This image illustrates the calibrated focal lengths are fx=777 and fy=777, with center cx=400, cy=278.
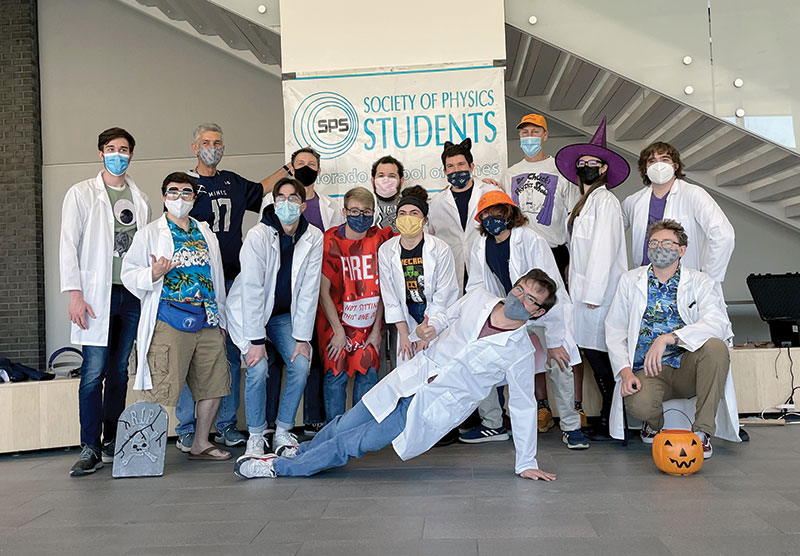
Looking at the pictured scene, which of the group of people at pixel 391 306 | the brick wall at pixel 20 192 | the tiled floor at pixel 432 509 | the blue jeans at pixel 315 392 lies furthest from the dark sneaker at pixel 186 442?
the brick wall at pixel 20 192

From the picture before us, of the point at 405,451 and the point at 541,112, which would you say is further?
the point at 541,112

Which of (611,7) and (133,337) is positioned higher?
(611,7)

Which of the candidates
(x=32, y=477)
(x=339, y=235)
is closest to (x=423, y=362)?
(x=339, y=235)

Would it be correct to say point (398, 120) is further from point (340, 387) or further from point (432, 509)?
point (432, 509)

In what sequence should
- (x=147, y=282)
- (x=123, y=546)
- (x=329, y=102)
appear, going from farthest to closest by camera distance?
(x=329, y=102) < (x=147, y=282) < (x=123, y=546)

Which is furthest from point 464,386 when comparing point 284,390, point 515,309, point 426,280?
point 284,390

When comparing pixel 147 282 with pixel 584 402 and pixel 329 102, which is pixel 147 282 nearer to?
pixel 329 102

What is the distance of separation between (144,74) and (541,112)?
469 cm

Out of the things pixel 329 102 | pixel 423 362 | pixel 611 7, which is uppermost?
pixel 611 7

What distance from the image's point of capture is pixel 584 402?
4.81 meters

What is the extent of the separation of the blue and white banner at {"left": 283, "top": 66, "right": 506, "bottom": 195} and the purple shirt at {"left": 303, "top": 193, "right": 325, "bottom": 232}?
72 cm

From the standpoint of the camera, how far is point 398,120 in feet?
18.2

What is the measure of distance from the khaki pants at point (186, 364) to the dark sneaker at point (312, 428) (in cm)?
69

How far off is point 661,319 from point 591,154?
1.08m
